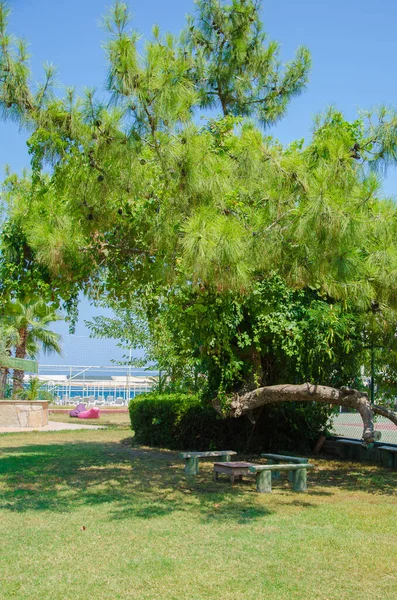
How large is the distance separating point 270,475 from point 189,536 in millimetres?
2826

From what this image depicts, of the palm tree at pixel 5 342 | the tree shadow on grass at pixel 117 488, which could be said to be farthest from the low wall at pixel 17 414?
the tree shadow on grass at pixel 117 488

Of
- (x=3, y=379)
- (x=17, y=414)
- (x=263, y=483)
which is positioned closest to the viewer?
(x=263, y=483)

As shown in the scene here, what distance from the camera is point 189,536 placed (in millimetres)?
5945

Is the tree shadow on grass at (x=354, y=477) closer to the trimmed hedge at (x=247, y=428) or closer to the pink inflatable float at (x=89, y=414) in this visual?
the trimmed hedge at (x=247, y=428)

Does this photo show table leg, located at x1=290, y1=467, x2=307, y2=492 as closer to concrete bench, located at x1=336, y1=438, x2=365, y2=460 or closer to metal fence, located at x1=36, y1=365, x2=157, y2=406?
concrete bench, located at x1=336, y1=438, x2=365, y2=460

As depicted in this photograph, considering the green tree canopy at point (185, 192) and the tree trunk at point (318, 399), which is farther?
the tree trunk at point (318, 399)

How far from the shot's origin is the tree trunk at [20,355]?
74.1 ft

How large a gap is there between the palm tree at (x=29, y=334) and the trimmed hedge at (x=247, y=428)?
8.85m

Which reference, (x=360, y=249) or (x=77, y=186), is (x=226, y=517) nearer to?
(x=360, y=249)

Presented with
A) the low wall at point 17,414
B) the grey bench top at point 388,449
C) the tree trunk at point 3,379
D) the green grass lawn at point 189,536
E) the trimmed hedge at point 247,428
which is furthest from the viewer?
the tree trunk at point 3,379

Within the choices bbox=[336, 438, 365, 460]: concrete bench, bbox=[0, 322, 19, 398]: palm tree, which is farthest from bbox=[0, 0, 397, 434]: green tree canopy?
bbox=[0, 322, 19, 398]: palm tree

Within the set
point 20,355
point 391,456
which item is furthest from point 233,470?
point 20,355

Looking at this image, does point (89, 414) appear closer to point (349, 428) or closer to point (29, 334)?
point (29, 334)

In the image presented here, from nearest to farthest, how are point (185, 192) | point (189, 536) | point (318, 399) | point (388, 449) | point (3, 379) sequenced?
point (189, 536), point (185, 192), point (318, 399), point (388, 449), point (3, 379)
